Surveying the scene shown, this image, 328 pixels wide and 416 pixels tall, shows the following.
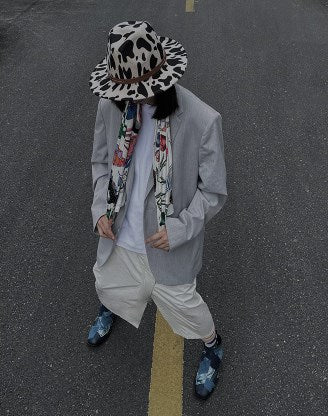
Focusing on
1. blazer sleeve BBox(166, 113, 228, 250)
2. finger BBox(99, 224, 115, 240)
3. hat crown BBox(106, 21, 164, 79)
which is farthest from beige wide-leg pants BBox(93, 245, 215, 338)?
hat crown BBox(106, 21, 164, 79)

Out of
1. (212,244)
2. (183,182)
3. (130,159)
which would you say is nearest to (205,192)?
(183,182)

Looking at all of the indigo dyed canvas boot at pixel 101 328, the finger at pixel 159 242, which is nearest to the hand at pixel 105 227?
the finger at pixel 159 242

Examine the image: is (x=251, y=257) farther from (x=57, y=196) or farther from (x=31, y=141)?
(x=31, y=141)

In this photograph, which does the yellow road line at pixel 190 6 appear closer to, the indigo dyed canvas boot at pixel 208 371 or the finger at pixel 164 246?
the indigo dyed canvas boot at pixel 208 371

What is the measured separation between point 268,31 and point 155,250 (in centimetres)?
605

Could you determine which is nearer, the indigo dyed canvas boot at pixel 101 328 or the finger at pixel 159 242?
the finger at pixel 159 242

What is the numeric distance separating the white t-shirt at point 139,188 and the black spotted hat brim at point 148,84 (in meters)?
0.14

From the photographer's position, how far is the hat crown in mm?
1521

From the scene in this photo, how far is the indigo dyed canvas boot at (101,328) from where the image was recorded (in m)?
2.63

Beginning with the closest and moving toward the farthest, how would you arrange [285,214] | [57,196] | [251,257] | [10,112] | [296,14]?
[251,257]
[285,214]
[57,196]
[10,112]
[296,14]

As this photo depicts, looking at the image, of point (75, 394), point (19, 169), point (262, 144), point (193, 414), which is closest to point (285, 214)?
point (262, 144)

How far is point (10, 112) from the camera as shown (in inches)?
200

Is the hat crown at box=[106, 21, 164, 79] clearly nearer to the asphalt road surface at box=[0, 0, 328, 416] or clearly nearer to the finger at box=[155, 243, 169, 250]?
the finger at box=[155, 243, 169, 250]

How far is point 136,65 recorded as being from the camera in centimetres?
154
